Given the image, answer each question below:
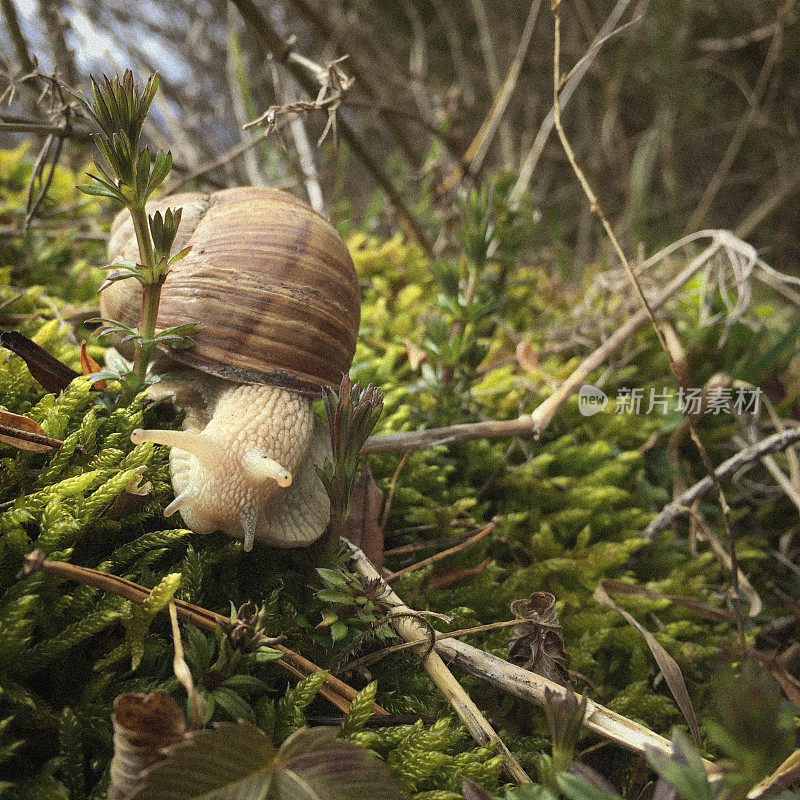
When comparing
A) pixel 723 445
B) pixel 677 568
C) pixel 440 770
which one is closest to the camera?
pixel 440 770

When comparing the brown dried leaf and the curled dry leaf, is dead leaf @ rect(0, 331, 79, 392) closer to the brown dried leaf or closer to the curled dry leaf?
the curled dry leaf

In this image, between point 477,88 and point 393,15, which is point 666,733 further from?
point 393,15

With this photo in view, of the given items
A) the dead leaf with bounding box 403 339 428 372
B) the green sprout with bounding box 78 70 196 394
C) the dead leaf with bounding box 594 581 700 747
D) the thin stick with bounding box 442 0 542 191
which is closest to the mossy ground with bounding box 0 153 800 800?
the dead leaf with bounding box 403 339 428 372

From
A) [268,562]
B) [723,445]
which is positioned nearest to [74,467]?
[268,562]

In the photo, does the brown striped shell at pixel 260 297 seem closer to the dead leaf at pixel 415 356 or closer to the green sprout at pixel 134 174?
the green sprout at pixel 134 174

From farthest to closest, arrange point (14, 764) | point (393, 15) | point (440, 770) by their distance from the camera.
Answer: point (393, 15) < point (440, 770) < point (14, 764)

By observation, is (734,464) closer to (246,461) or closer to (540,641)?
(540,641)
